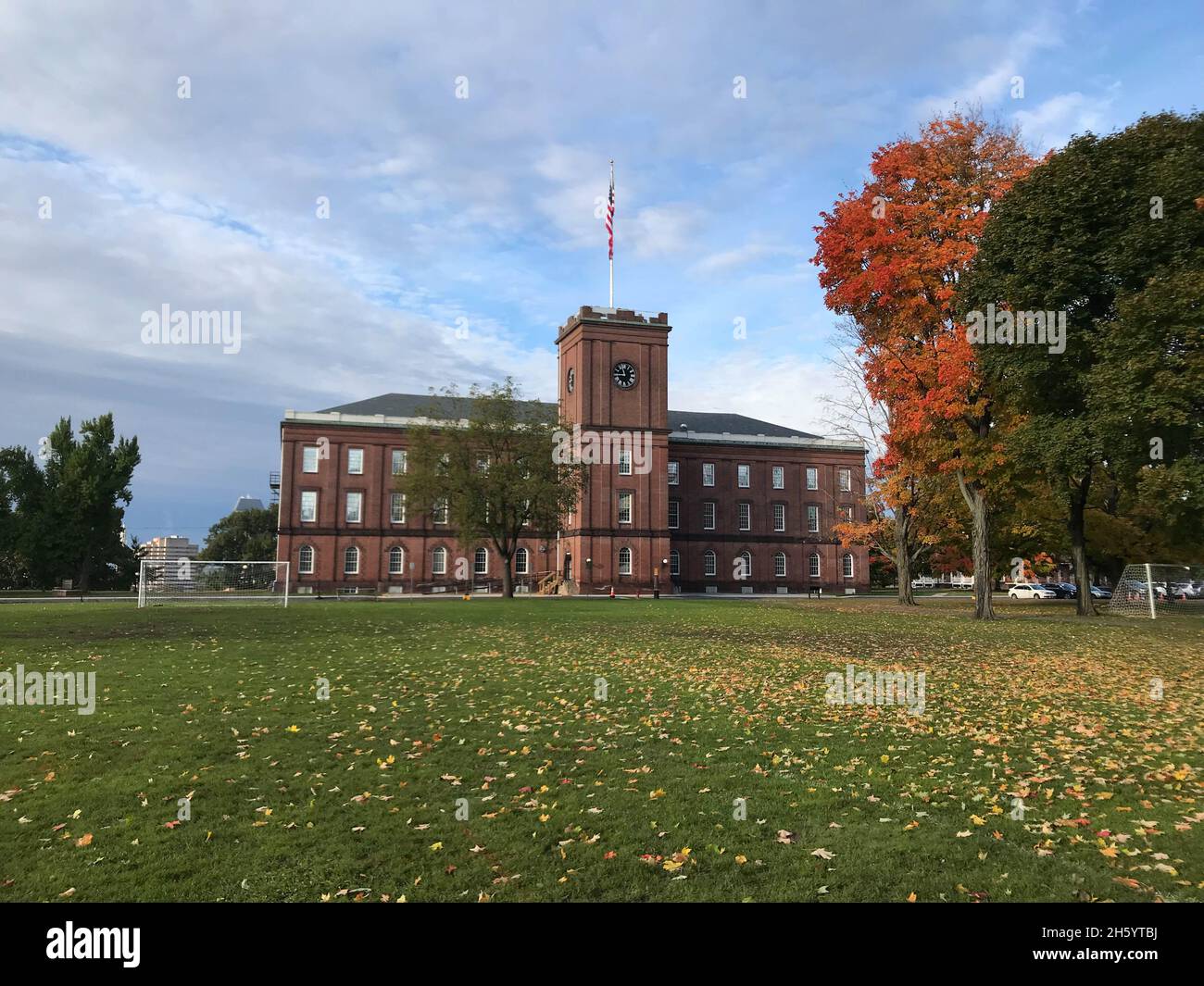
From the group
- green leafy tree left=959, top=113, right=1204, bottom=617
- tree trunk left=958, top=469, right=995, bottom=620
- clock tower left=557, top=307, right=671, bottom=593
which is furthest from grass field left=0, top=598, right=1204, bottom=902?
clock tower left=557, top=307, right=671, bottom=593

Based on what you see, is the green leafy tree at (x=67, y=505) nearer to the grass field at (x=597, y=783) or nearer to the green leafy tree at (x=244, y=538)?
the green leafy tree at (x=244, y=538)

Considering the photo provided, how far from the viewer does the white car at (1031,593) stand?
192 ft

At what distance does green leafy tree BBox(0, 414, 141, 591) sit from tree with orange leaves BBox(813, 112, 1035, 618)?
61.0 m

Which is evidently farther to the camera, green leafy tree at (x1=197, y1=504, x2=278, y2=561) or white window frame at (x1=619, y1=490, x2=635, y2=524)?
green leafy tree at (x1=197, y1=504, x2=278, y2=561)

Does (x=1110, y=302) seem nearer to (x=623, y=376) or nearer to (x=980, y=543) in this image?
(x=980, y=543)

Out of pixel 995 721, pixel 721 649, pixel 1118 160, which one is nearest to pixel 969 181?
pixel 1118 160

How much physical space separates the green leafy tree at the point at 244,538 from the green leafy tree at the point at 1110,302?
263 ft

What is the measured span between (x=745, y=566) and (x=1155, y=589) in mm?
42808

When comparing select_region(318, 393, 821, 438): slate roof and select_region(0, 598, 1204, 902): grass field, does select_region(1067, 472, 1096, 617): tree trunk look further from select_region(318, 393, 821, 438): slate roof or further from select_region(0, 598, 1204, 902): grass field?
select_region(318, 393, 821, 438): slate roof

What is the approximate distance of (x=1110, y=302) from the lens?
2300 cm

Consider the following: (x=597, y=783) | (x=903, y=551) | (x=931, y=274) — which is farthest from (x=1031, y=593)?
(x=597, y=783)

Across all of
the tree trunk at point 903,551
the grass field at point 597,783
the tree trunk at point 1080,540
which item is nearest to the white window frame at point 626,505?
the tree trunk at point 903,551

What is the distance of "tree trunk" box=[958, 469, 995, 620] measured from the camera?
28.2 m

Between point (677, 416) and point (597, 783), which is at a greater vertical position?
point (677, 416)
